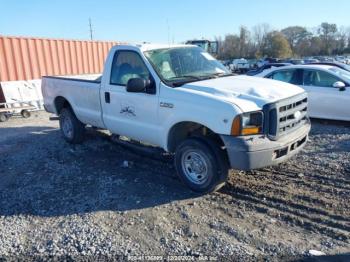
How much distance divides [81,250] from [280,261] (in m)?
1.99

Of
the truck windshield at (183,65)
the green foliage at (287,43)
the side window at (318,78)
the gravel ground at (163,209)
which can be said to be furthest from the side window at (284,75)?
the green foliage at (287,43)

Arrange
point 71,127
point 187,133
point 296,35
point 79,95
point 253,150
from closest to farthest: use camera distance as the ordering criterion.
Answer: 1. point 253,150
2. point 187,133
3. point 79,95
4. point 71,127
5. point 296,35

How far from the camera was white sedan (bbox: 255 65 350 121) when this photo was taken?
26.6 ft

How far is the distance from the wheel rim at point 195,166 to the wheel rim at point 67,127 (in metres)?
3.50

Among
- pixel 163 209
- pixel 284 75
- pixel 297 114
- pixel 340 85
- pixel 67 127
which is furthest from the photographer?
pixel 284 75

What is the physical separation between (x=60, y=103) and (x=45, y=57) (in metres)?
6.54

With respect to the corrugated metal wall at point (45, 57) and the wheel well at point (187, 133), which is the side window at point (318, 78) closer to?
the wheel well at point (187, 133)

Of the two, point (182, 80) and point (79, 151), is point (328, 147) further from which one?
point (79, 151)

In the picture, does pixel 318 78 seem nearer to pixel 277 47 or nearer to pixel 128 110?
pixel 128 110

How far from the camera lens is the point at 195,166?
15.6 ft

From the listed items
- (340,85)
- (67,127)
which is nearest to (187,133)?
(67,127)

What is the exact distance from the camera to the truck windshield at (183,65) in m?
5.11

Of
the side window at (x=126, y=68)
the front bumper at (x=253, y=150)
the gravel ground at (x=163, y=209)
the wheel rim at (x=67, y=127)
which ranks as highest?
the side window at (x=126, y=68)

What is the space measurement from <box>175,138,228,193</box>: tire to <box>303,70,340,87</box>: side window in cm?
526
